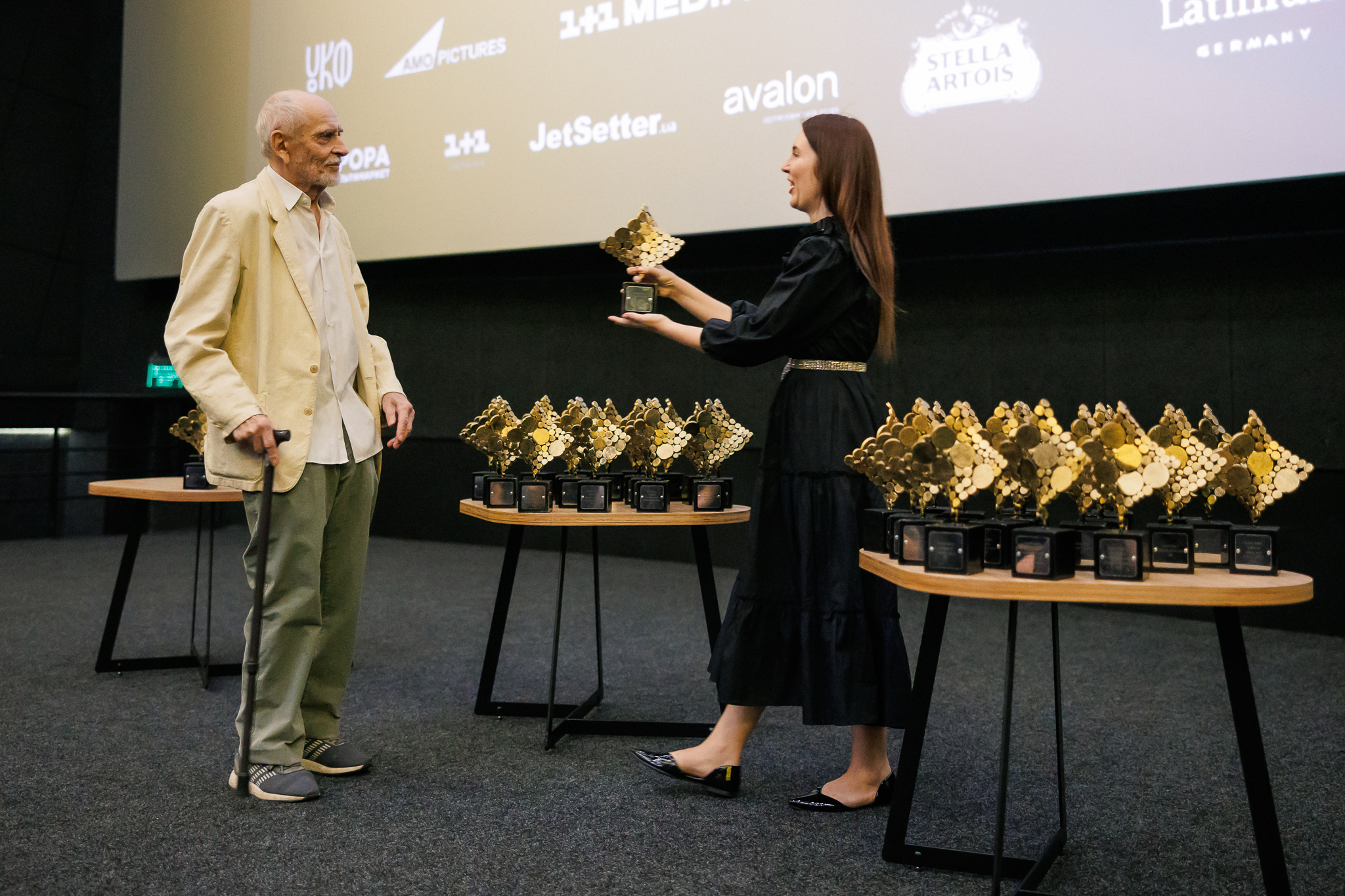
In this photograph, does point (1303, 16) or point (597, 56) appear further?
point (597, 56)

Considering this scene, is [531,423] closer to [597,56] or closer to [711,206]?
[711,206]

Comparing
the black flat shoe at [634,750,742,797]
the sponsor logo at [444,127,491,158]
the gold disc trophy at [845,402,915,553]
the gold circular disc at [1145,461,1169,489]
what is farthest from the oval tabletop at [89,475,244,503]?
the sponsor logo at [444,127,491,158]

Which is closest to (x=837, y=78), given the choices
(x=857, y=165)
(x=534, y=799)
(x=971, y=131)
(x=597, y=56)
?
(x=971, y=131)

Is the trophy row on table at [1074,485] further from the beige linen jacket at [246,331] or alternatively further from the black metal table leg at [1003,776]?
the beige linen jacket at [246,331]

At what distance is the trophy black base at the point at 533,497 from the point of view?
2.58 metres

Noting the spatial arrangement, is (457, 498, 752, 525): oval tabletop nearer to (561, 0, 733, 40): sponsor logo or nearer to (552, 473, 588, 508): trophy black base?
(552, 473, 588, 508): trophy black base

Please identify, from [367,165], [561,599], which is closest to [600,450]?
[561,599]

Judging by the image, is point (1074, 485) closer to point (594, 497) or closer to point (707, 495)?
point (707, 495)

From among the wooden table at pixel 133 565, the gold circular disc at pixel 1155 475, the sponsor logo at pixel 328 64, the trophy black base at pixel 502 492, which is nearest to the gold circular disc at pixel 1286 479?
the gold circular disc at pixel 1155 475

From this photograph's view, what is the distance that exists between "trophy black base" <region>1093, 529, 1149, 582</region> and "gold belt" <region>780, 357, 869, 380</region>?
703mm

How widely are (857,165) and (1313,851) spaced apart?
5.33 ft

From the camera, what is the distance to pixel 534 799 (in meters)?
2.18

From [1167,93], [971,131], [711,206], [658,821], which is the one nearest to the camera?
[658,821]

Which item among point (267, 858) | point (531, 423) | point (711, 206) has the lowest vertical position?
point (267, 858)
